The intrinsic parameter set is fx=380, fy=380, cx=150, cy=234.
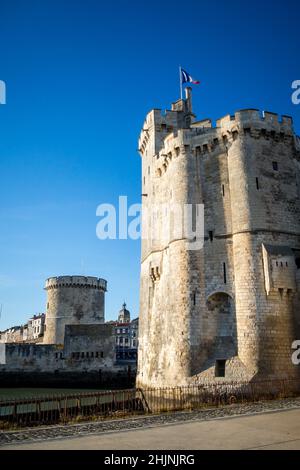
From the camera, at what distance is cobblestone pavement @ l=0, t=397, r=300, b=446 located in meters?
9.41

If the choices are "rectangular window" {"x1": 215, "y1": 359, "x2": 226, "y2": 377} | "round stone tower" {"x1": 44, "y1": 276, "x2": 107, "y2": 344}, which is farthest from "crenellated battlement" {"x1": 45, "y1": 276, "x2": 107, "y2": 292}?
"rectangular window" {"x1": 215, "y1": 359, "x2": 226, "y2": 377}

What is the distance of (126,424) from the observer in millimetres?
10695

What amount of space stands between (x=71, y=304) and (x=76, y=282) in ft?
8.48

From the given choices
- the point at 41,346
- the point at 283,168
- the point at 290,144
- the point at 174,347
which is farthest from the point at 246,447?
the point at 41,346

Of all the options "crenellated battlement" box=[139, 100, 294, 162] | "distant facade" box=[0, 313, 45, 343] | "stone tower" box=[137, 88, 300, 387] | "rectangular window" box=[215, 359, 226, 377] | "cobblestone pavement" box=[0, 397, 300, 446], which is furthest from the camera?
"distant facade" box=[0, 313, 45, 343]

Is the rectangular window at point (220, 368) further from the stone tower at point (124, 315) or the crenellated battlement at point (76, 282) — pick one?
the stone tower at point (124, 315)

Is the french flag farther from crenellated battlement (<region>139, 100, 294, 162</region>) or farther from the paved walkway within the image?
the paved walkway

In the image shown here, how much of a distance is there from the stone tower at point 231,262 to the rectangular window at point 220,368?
54 mm

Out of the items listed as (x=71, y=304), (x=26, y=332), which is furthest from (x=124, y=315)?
(x=71, y=304)

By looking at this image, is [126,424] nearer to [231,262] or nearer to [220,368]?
[220,368]

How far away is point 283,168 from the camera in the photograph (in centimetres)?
2150

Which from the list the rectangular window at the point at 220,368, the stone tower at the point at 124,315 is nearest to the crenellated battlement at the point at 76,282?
the rectangular window at the point at 220,368

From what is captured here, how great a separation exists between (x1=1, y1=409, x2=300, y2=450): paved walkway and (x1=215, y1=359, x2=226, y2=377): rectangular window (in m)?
7.91

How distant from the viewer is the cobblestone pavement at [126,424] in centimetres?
941
